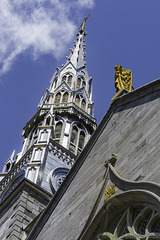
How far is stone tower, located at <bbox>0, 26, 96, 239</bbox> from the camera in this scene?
18.1 metres

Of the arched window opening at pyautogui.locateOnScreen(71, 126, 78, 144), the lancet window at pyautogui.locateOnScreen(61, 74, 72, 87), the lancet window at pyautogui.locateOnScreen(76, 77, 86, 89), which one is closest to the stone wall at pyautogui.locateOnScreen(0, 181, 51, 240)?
the arched window opening at pyautogui.locateOnScreen(71, 126, 78, 144)

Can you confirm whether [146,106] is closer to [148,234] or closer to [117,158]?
[117,158]

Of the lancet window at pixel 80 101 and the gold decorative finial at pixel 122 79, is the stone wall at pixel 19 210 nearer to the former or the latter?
the gold decorative finial at pixel 122 79

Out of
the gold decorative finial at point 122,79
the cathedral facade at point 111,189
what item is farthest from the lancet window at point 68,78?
the gold decorative finial at point 122,79

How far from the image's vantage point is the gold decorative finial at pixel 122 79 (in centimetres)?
1393

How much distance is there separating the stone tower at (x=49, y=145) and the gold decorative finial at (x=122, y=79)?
5.56m

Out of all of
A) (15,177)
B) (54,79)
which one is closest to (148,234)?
(15,177)

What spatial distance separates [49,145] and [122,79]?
11.3 meters

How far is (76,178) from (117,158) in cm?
215

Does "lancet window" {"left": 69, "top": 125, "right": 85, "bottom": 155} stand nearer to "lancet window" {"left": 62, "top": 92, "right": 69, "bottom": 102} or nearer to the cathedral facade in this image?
"lancet window" {"left": 62, "top": 92, "right": 69, "bottom": 102}

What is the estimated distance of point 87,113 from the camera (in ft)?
104

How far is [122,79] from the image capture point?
14172 mm

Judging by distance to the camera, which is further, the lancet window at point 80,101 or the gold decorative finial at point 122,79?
the lancet window at point 80,101

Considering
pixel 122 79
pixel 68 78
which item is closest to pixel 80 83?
pixel 68 78
